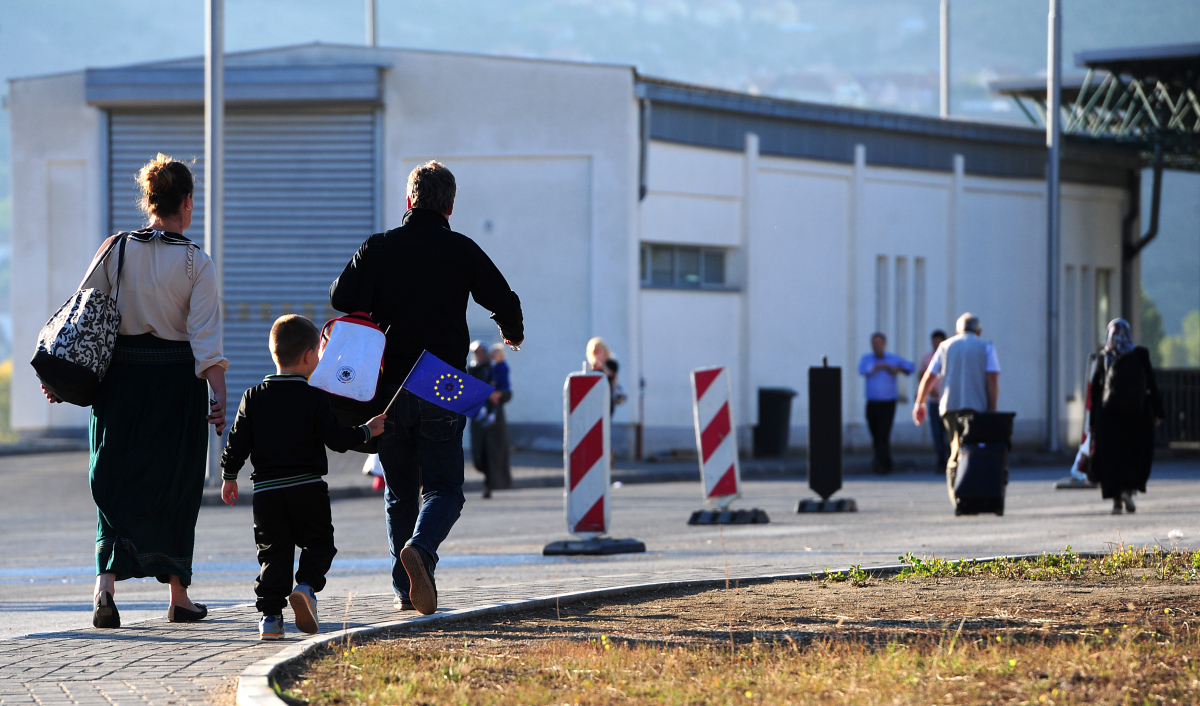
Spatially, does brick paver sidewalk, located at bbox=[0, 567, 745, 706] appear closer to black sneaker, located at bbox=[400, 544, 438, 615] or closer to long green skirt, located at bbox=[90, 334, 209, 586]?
black sneaker, located at bbox=[400, 544, 438, 615]

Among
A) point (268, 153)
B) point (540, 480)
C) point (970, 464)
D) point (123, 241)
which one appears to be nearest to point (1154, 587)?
point (123, 241)

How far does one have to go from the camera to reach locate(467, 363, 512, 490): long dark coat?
17281 mm

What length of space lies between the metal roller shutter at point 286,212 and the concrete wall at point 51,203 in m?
1.23

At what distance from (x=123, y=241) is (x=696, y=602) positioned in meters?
3.17

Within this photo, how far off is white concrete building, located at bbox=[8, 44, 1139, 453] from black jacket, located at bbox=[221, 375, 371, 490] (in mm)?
17392

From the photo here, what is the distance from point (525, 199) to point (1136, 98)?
16.4 meters

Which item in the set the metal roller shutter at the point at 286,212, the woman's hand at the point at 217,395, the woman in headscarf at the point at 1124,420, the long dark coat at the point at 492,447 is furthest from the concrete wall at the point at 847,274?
the woman's hand at the point at 217,395

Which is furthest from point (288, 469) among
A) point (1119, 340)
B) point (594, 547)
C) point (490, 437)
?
point (490, 437)

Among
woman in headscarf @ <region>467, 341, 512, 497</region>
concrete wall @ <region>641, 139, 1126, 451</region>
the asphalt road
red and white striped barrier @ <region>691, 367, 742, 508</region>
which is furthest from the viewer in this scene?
concrete wall @ <region>641, 139, 1126, 451</region>

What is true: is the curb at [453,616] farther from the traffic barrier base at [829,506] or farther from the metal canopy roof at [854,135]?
the metal canopy roof at [854,135]

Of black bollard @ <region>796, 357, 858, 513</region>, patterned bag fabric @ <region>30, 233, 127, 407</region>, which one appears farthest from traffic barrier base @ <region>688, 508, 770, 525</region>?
patterned bag fabric @ <region>30, 233, 127, 407</region>

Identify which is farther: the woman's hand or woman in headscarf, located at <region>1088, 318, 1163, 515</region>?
woman in headscarf, located at <region>1088, 318, 1163, 515</region>

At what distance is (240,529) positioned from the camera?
13938mm

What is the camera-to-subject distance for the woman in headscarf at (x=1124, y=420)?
13.7 meters
